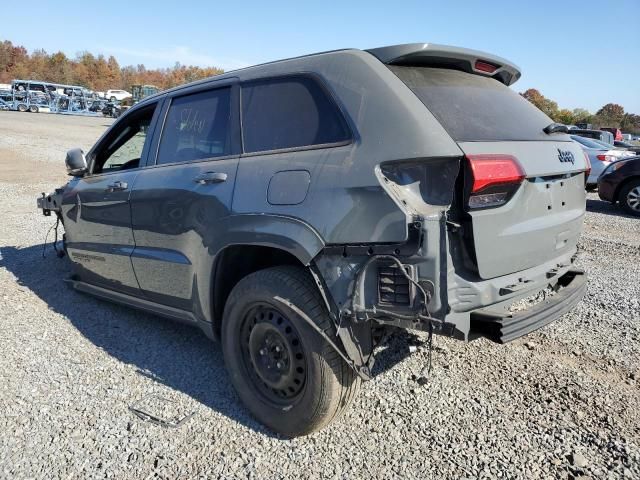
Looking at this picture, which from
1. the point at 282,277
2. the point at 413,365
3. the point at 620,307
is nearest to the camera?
the point at 282,277

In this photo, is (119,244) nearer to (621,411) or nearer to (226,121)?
(226,121)

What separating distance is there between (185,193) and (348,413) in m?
1.71

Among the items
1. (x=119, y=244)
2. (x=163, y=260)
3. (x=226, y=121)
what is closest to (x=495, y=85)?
(x=226, y=121)

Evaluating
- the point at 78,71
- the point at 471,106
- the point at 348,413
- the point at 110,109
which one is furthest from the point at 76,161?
the point at 78,71

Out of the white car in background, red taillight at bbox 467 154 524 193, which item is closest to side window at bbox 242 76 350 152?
red taillight at bbox 467 154 524 193

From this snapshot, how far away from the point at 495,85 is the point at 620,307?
104 inches

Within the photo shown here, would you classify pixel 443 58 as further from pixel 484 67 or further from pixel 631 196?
pixel 631 196

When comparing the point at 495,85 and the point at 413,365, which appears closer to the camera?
A: the point at 495,85

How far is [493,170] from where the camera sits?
2.29 m

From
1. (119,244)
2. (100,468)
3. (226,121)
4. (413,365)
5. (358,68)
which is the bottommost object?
(100,468)

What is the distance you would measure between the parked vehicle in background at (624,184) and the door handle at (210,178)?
31.2 ft

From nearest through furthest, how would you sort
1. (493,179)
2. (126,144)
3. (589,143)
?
(493,179) < (126,144) < (589,143)

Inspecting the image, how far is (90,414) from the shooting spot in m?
2.97

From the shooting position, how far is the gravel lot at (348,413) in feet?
8.27
